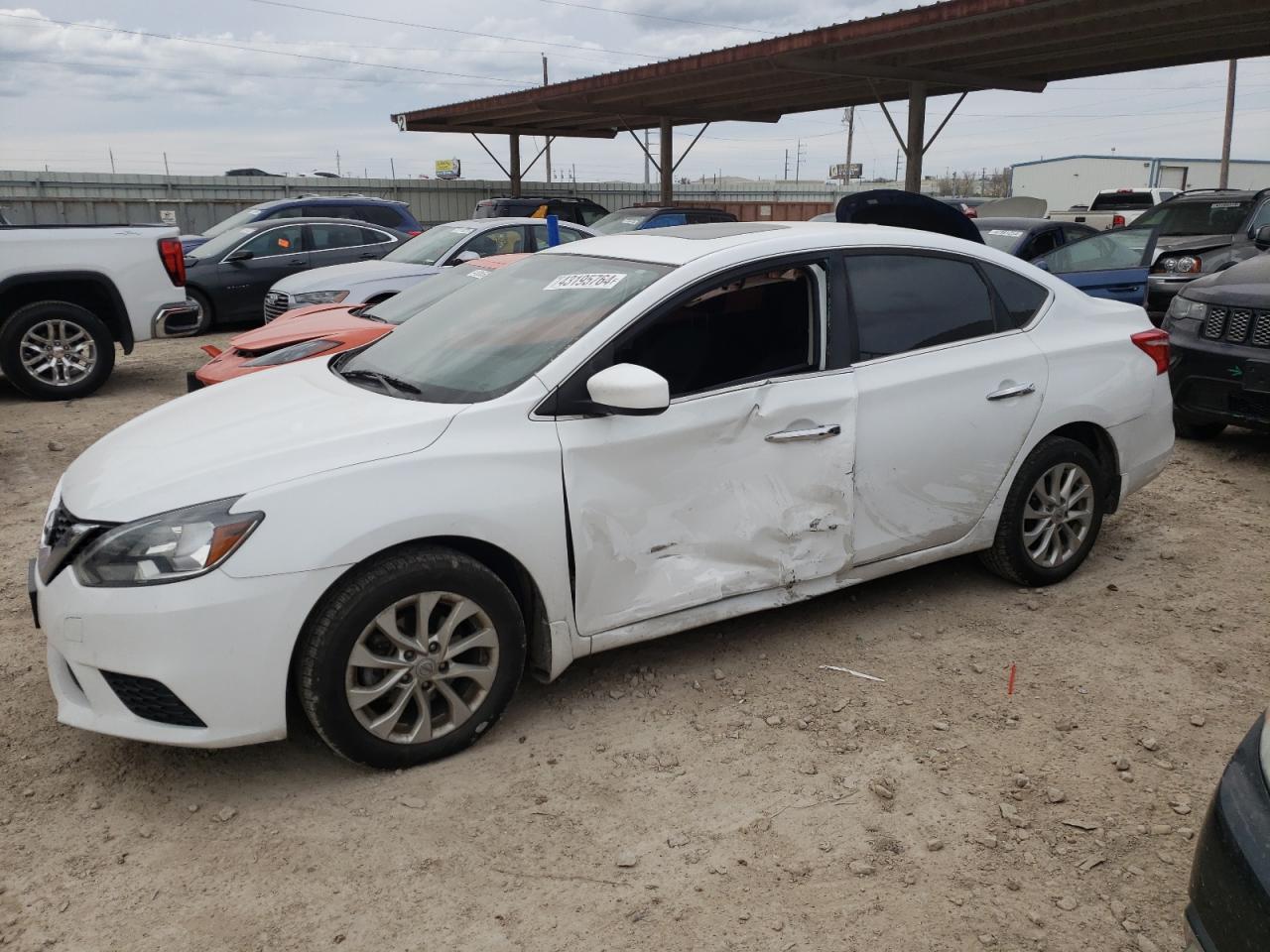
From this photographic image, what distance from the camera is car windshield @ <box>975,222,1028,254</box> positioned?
9.70 meters

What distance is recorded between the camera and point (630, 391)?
10.3 ft

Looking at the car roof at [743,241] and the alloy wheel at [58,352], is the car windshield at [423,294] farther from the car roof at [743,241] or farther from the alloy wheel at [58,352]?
the alloy wheel at [58,352]

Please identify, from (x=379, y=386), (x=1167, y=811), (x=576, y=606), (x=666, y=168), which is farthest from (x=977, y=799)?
(x=666, y=168)

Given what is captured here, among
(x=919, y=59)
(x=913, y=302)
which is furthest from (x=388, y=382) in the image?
(x=919, y=59)

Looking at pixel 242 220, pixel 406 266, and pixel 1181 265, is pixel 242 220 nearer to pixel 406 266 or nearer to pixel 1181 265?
pixel 406 266

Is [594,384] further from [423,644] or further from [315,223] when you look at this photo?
[315,223]

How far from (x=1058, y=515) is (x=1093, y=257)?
5.90m

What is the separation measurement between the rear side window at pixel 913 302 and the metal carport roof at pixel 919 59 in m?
9.24

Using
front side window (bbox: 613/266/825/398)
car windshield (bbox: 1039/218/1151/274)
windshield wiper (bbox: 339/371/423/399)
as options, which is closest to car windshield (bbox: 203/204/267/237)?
car windshield (bbox: 1039/218/1151/274)

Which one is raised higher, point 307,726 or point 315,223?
point 315,223

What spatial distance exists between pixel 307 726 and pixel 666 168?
71.9 ft

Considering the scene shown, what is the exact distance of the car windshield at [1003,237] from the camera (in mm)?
9695

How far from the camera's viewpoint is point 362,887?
2.68 m

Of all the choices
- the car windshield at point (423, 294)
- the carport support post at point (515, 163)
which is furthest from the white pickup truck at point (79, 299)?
the carport support post at point (515, 163)
